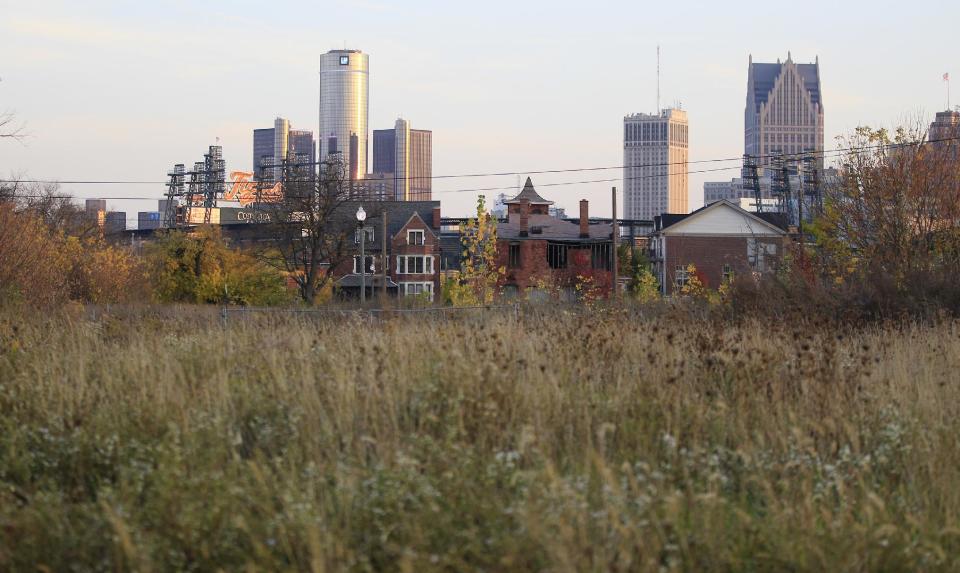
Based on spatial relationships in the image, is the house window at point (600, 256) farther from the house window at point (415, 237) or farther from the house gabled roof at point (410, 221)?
the house window at point (415, 237)

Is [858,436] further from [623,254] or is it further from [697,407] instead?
[623,254]

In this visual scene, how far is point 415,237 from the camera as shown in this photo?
272ft

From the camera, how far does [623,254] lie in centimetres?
8450

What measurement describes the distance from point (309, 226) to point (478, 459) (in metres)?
59.6

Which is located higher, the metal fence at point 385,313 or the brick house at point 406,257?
the brick house at point 406,257

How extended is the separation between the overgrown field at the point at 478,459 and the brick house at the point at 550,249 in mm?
66404

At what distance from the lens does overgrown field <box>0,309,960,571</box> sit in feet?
17.0

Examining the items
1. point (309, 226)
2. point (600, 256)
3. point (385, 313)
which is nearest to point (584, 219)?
point (600, 256)

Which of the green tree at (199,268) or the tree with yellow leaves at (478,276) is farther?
the green tree at (199,268)

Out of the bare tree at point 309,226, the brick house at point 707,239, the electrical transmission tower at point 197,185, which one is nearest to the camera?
the bare tree at point 309,226

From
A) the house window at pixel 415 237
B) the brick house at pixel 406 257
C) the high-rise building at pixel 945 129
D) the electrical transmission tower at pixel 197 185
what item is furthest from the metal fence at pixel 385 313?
the electrical transmission tower at pixel 197 185

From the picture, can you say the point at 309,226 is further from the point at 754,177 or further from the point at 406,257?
the point at 754,177

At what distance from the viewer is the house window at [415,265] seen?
270 feet

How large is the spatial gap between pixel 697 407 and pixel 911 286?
1273 centimetres
